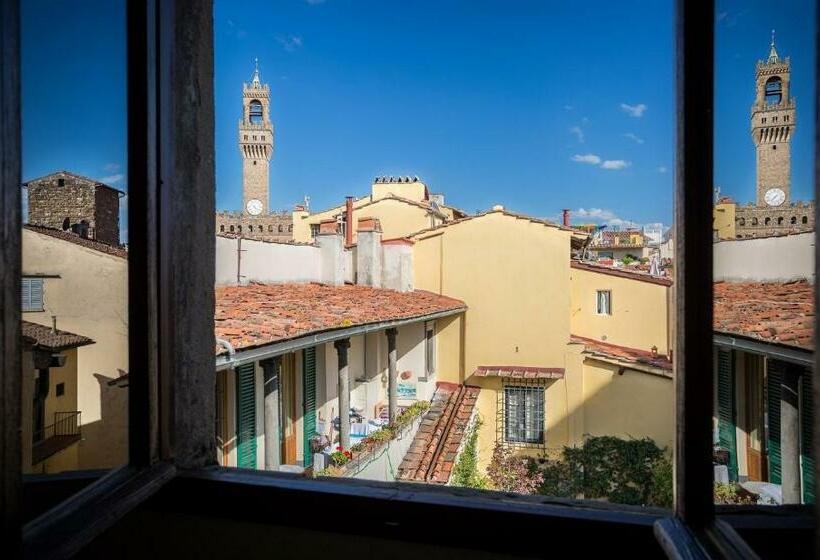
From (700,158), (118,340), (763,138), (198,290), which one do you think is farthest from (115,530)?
(763,138)

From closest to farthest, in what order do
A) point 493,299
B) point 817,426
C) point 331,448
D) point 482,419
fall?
point 817,426 → point 331,448 → point 482,419 → point 493,299

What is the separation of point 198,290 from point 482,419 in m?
12.3

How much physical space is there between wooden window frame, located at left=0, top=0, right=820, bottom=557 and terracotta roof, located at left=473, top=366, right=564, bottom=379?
40.1 ft

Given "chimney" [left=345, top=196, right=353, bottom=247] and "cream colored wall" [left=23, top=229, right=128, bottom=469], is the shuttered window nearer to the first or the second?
"cream colored wall" [left=23, top=229, right=128, bottom=469]

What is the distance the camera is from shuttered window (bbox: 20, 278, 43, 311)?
0.84 m

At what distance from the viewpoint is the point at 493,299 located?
13977 mm

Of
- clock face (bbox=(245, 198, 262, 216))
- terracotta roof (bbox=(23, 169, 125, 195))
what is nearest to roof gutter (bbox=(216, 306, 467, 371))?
terracotta roof (bbox=(23, 169, 125, 195))

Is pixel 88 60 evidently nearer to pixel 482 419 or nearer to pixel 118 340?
pixel 118 340

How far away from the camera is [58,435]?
1098 millimetres

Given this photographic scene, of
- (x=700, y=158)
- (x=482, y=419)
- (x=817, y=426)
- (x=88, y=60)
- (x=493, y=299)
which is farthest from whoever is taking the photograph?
(x=493, y=299)

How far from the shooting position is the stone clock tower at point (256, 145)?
146 feet

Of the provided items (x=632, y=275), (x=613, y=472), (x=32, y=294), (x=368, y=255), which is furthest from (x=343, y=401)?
(x=632, y=275)

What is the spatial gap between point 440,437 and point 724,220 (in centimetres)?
938

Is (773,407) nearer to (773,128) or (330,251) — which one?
(773,128)
